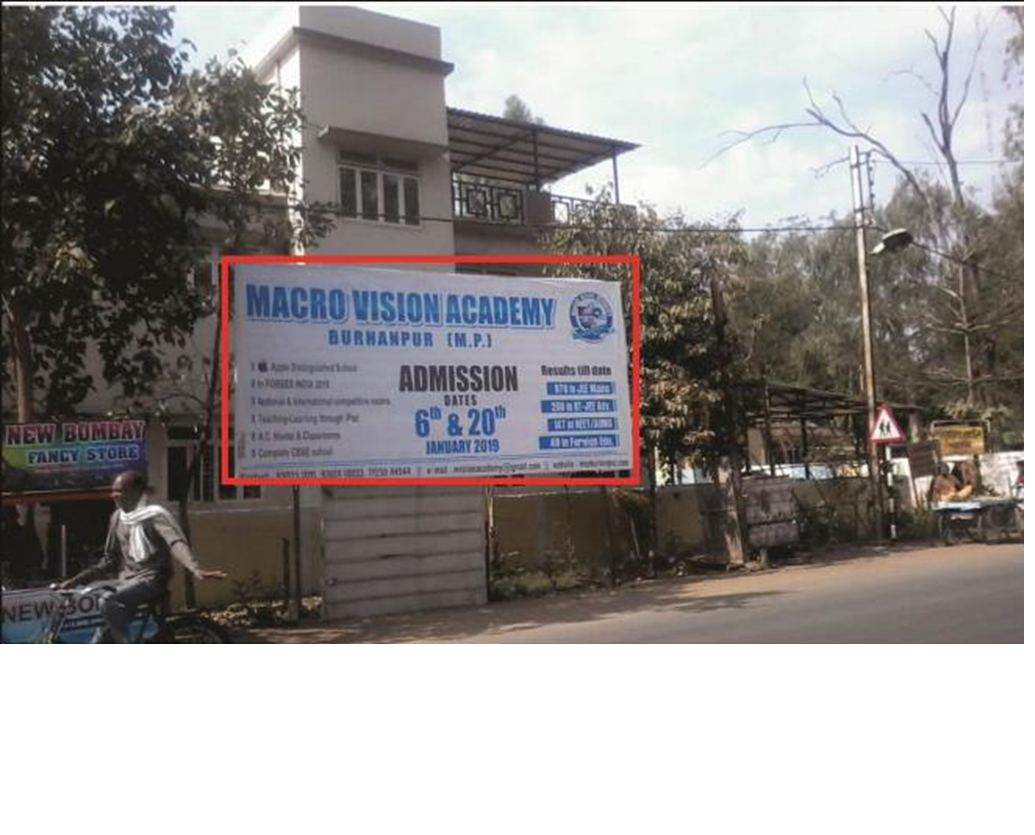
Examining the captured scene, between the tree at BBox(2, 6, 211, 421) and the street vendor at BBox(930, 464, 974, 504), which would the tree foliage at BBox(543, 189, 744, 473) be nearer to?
the street vendor at BBox(930, 464, 974, 504)

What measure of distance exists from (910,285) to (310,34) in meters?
19.0

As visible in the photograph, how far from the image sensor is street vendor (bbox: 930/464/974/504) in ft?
49.6

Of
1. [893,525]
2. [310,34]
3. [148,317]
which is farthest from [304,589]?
[893,525]

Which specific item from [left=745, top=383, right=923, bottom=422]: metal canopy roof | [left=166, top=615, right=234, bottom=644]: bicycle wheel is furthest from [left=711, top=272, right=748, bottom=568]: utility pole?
[left=166, top=615, right=234, bottom=644]: bicycle wheel

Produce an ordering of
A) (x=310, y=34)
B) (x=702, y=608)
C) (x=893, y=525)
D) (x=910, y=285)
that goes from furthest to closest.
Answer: (x=910, y=285)
(x=893, y=525)
(x=310, y=34)
(x=702, y=608)

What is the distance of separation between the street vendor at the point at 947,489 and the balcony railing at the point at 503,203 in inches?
325

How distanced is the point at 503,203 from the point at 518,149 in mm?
1035

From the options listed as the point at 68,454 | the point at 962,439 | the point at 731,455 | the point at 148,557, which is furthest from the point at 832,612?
the point at 962,439

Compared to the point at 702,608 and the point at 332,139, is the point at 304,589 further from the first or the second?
the point at 332,139

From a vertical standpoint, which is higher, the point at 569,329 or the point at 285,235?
the point at 285,235

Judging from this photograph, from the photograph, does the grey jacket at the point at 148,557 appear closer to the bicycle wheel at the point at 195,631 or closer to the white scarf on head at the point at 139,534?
the white scarf on head at the point at 139,534

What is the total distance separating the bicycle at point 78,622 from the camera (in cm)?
620

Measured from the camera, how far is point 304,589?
36.6ft

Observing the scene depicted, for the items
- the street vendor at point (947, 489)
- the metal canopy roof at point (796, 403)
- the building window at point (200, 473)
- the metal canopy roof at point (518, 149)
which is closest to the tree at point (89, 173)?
the building window at point (200, 473)
